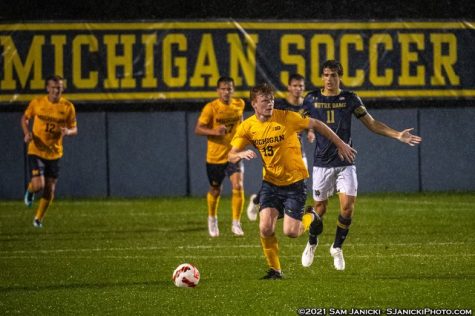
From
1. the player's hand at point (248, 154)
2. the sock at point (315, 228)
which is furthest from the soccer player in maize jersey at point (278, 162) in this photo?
the sock at point (315, 228)

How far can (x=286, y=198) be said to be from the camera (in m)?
11.5

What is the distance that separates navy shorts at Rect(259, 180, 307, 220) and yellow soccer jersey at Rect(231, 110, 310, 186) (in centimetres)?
6

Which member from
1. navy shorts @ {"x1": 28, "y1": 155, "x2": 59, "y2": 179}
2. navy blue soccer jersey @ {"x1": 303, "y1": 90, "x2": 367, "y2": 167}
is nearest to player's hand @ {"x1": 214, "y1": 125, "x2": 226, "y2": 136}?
navy shorts @ {"x1": 28, "y1": 155, "x2": 59, "y2": 179}

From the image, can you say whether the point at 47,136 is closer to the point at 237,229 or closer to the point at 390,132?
the point at 237,229

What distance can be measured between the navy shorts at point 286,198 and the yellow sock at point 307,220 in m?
0.30

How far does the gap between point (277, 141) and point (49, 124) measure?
7.79m

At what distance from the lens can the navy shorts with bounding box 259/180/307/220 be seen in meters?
11.4

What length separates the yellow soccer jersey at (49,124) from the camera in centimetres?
1811

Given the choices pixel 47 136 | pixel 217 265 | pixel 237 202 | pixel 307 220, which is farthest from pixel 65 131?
pixel 307 220

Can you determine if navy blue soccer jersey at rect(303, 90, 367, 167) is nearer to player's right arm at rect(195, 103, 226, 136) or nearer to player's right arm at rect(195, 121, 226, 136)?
player's right arm at rect(195, 121, 226, 136)

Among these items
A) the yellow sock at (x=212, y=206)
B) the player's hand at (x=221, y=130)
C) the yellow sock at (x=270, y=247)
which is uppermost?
the player's hand at (x=221, y=130)

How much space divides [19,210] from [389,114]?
9093 mm

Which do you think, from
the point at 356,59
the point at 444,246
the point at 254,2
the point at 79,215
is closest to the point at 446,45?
the point at 356,59

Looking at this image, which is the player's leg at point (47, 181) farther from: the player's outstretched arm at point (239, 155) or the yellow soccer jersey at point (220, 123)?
the player's outstretched arm at point (239, 155)
